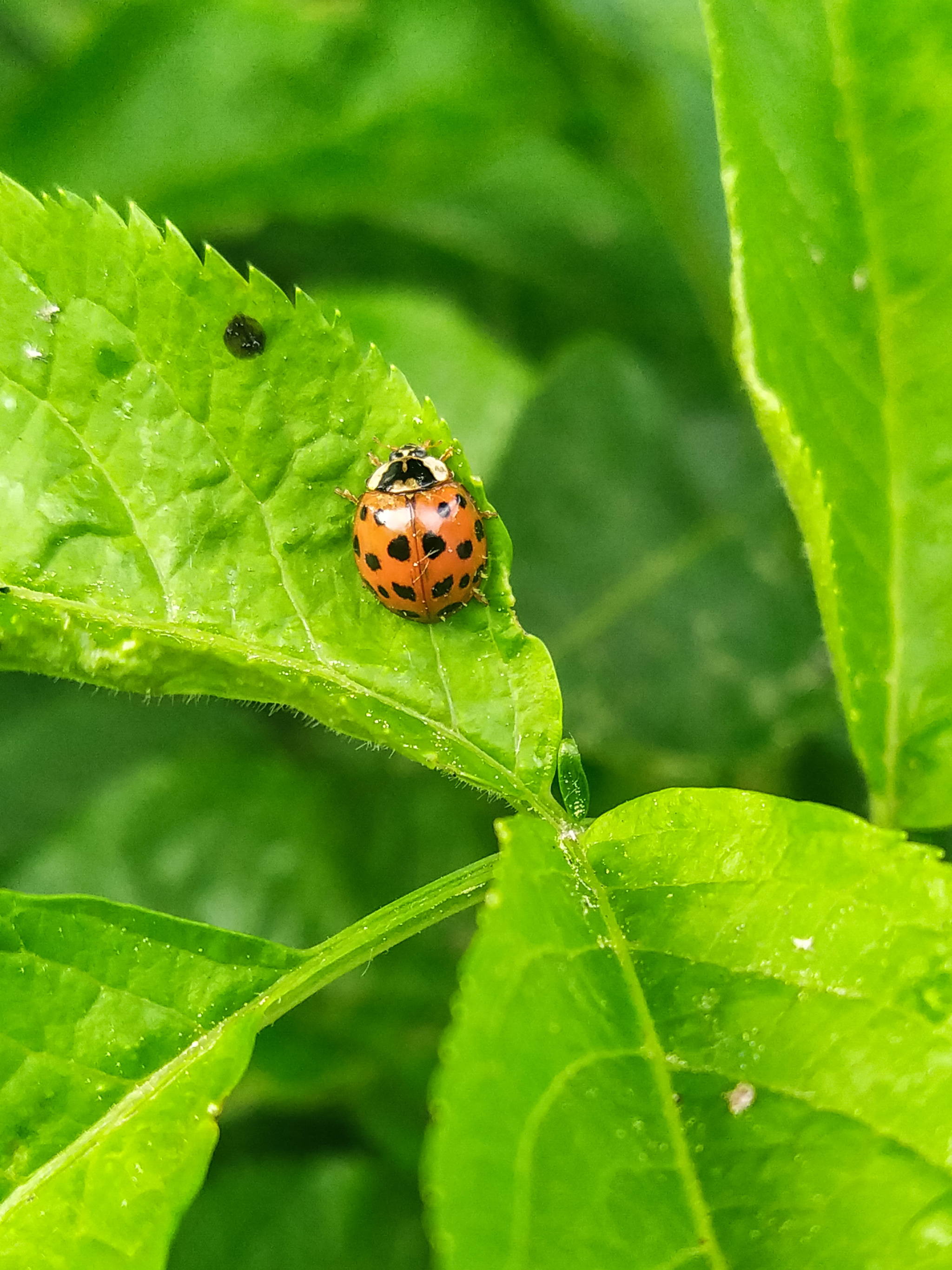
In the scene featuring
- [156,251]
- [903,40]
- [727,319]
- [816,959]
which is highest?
[727,319]

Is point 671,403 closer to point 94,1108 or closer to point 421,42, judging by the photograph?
point 421,42

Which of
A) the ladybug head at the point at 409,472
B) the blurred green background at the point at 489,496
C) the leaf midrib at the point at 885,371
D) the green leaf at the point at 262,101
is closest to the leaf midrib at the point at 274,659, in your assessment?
the ladybug head at the point at 409,472

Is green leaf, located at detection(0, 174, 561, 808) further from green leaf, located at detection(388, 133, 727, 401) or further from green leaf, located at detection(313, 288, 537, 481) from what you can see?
green leaf, located at detection(388, 133, 727, 401)

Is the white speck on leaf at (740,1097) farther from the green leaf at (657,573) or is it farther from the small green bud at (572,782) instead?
the green leaf at (657,573)

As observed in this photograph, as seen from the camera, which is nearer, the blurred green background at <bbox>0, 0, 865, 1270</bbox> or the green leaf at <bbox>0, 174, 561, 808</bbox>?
the green leaf at <bbox>0, 174, 561, 808</bbox>

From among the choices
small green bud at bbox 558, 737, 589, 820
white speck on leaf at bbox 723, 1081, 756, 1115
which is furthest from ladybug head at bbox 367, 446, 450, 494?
white speck on leaf at bbox 723, 1081, 756, 1115

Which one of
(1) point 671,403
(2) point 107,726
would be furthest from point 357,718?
(2) point 107,726
